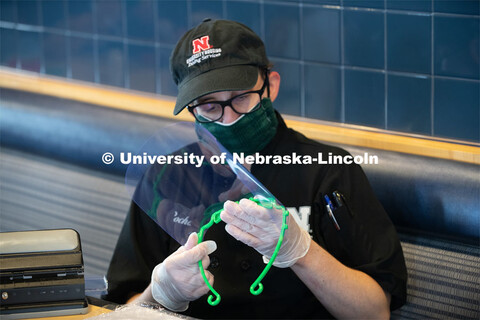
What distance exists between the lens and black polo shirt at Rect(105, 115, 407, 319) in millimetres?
1832

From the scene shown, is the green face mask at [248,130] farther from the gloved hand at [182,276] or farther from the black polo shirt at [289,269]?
the gloved hand at [182,276]

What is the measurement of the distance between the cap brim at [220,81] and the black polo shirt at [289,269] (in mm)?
203

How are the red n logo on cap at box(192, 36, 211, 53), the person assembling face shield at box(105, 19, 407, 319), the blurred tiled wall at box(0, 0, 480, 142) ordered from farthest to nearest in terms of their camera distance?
the blurred tiled wall at box(0, 0, 480, 142) → the red n logo on cap at box(192, 36, 211, 53) → the person assembling face shield at box(105, 19, 407, 319)

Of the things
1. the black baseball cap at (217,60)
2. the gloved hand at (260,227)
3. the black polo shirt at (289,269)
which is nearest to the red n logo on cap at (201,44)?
the black baseball cap at (217,60)

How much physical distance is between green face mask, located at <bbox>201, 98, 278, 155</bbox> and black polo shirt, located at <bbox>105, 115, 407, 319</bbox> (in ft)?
0.18

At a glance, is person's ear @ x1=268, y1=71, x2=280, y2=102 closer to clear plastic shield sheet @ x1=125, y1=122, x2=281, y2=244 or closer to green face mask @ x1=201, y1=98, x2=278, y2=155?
green face mask @ x1=201, y1=98, x2=278, y2=155

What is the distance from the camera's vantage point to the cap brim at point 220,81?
182 cm

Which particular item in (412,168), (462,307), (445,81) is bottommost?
(462,307)

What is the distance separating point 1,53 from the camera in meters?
3.54

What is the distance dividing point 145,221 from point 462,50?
1.03m

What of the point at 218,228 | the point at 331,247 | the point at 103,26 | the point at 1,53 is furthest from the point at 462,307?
the point at 1,53

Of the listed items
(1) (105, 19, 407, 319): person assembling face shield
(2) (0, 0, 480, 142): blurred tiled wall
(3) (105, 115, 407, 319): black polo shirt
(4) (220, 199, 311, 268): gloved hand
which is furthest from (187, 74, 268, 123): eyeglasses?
(2) (0, 0, 480, 142): blurred tiled wall

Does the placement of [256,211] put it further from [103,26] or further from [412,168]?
[103,26]

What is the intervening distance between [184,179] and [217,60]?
341 mm
